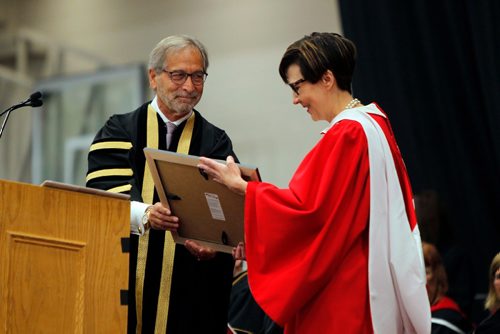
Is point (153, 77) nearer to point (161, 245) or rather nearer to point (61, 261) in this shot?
point (161, 245)

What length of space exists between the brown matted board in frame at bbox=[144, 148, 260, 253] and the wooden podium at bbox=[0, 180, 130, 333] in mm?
375

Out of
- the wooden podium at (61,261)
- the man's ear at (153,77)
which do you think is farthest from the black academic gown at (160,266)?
the wooden podium at (61,261)

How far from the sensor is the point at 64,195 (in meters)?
3.35

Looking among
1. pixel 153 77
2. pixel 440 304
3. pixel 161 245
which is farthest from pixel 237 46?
pixel 161 245

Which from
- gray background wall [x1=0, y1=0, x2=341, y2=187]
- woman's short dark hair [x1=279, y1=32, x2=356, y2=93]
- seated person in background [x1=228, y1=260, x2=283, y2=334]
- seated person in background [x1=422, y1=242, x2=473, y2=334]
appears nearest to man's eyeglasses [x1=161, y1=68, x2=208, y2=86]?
woman's short dark hair [x1=279, y1=32, x2=356, y2=93]

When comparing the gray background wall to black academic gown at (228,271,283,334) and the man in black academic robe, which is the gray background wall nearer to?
black academic gown at (228,271,283,334)

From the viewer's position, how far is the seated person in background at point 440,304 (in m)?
5.64

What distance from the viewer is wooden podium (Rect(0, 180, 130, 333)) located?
3.20 metres

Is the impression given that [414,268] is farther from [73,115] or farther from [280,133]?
[73,115]

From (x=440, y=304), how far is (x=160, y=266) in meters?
2.27

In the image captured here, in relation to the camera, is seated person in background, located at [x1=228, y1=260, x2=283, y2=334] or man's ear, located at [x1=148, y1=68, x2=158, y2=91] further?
seated person in background, located at [x1=228, y1=260, x2=283, y2=334]

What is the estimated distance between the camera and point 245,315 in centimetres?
535

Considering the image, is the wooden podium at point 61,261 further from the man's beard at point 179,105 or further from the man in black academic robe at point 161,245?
the man's beard at point 179,105

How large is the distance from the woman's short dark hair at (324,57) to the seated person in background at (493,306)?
5.90 feet
